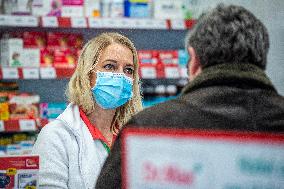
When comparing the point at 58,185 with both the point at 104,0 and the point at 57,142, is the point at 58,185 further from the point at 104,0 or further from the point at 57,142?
the point at 104,0

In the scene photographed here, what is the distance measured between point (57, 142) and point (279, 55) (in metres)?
2.93

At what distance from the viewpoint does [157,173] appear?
103cm

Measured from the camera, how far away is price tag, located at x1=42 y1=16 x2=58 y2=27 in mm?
4039

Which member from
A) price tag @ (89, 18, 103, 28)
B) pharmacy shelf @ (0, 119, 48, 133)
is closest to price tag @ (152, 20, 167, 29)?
price tag @ (89, 18, 103, 28)

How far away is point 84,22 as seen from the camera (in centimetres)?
409

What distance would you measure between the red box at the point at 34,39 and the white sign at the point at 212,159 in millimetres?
3379

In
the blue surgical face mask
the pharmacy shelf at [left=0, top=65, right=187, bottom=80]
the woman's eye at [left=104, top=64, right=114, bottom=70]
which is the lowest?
the pharmacy shelf at [left=0, top=65, right=187, bottom=80]

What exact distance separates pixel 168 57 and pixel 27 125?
1.38 metres

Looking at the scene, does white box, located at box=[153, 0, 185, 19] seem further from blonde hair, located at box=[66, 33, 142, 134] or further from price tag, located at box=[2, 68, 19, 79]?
blonde hair, located at box=[66, 33, 142, 134]

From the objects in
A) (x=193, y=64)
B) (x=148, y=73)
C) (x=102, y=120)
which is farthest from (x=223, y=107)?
(x=148, y=73)

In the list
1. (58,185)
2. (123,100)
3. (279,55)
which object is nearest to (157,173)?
(58,185)

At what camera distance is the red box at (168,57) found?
4328 millimetres

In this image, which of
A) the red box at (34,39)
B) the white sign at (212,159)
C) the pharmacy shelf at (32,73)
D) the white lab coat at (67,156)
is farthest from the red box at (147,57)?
the white sign at (212,159)

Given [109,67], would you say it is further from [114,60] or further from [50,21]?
[50,21]
